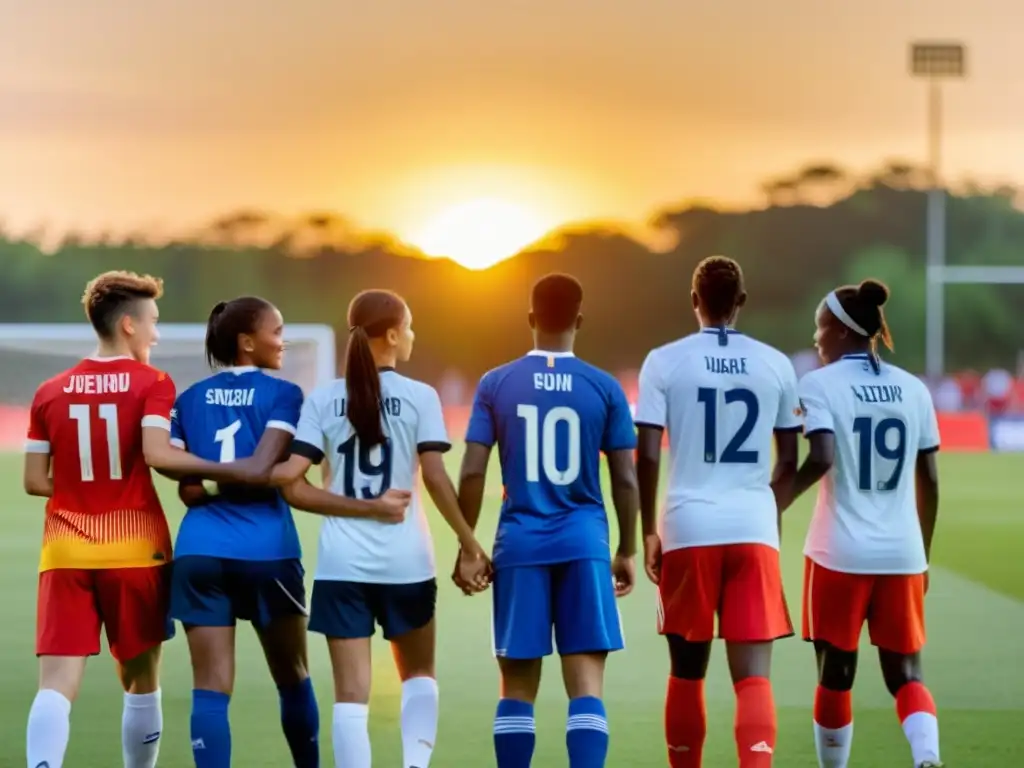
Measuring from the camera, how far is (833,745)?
18.6ft

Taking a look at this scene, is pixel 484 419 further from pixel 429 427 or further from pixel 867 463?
pixel 867 463

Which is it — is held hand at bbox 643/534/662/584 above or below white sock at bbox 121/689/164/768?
above

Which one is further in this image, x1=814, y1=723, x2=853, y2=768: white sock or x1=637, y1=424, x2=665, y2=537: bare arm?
x1=814, y1=723, x2=853, y2=768: white sock

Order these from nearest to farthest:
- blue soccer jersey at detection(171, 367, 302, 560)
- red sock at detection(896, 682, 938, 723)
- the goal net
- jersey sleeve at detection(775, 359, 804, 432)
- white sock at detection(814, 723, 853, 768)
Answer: blue soccer jersey at detection(171, 367, 302, 560), jersey sleeve at detection(775, 359, 804, 432), red sock at detection(896, 682, 938, 723), white sock at detection(814, 723, 853, 768), the goal net

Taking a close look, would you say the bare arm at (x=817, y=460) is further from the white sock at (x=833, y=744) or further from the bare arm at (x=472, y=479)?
the bare arm at (x=472, y=479)

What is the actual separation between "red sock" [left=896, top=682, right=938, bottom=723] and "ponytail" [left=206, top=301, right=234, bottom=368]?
262 cm

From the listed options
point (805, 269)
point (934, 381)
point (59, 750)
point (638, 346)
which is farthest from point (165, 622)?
point (805, 269)

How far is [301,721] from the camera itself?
17.5 ft

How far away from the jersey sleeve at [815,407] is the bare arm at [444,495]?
1250mm

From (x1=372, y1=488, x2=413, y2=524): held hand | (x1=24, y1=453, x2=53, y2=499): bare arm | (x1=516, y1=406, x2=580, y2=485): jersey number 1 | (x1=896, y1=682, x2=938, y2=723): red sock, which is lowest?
(x1=896, y1=682, x2=938, y2=723): red sock

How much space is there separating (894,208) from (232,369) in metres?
63.8

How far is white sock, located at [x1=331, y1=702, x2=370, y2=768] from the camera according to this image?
500cm

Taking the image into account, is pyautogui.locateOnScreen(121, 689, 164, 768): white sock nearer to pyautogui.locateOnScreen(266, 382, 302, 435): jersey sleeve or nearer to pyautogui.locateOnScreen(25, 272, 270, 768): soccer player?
pyautogui.locateOnScreen(25, 272, 270, 768): soccer player

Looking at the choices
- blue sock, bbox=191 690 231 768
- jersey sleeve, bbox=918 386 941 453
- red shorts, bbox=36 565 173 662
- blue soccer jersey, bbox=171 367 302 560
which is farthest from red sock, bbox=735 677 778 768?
red shorts, bbox=36 565 173 662
